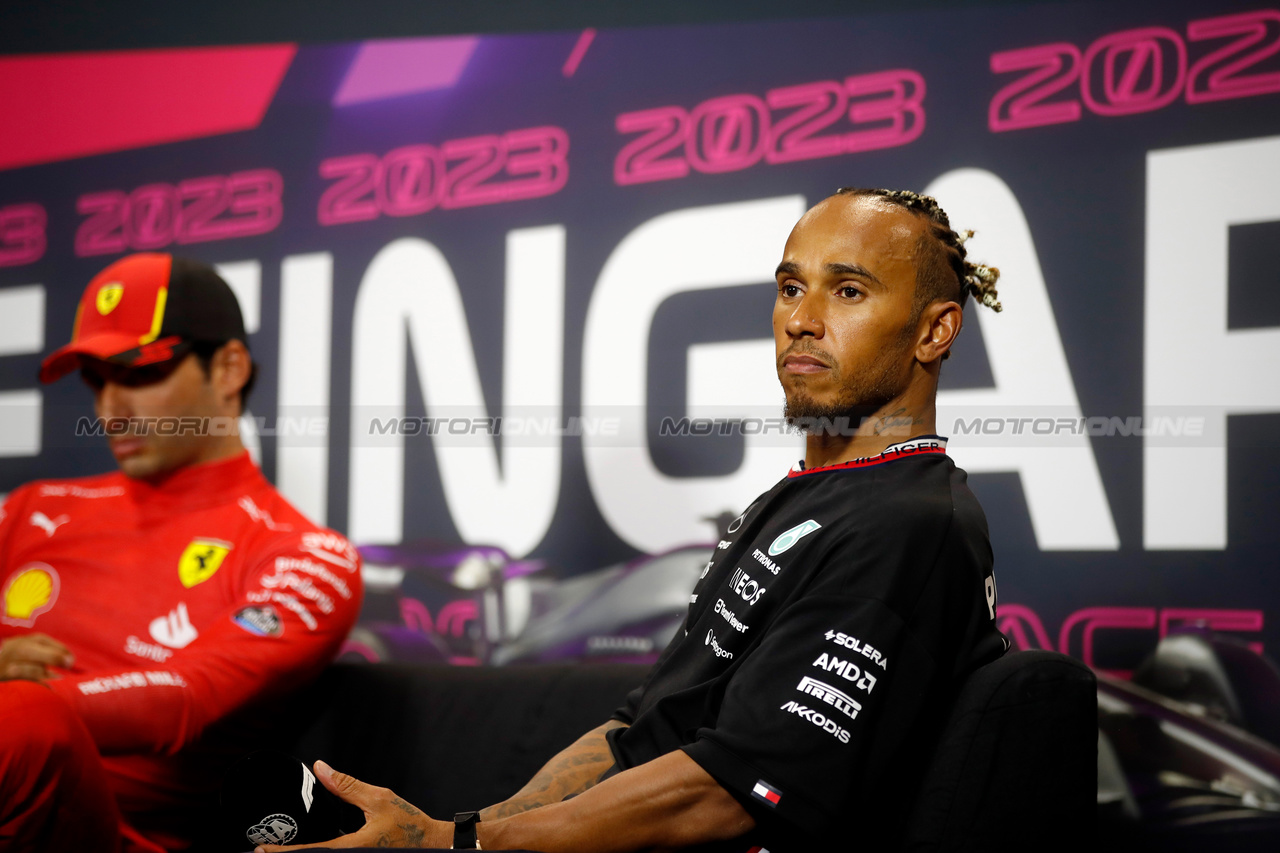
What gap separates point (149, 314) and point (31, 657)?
0.63 m

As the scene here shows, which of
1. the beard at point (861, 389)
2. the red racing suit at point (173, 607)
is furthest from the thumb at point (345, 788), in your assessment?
the beard at point (861, 389)

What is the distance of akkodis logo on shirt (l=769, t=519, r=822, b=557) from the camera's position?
1182 mm

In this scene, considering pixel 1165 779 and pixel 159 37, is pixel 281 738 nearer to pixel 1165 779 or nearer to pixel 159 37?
pixel 1165 779

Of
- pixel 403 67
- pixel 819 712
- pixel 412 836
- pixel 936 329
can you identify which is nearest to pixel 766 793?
pixel 819 712

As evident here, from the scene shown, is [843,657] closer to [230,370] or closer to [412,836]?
[412,836]

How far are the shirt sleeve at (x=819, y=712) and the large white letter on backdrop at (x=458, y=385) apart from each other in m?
1.44

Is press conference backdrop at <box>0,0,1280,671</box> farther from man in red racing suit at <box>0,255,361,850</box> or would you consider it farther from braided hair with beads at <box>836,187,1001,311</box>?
A: braided hair with beads at <box>836,187,1001,311</box>

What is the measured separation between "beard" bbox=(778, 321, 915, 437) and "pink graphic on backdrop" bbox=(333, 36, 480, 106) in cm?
167

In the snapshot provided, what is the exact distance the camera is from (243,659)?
158cm

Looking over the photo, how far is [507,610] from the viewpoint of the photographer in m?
2.43

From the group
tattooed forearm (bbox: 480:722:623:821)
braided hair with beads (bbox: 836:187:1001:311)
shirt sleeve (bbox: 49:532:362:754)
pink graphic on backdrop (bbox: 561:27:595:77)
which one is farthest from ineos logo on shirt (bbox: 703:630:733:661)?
pink graphic on backdrop (bbox: 561:27:595:77)

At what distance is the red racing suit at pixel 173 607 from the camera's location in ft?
4.97

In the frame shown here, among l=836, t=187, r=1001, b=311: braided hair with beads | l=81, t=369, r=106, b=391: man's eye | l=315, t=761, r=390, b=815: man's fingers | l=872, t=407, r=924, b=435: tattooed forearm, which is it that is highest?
l=836, t=187, r=1001, b=311: braided hair with beads

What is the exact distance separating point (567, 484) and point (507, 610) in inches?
13.4
